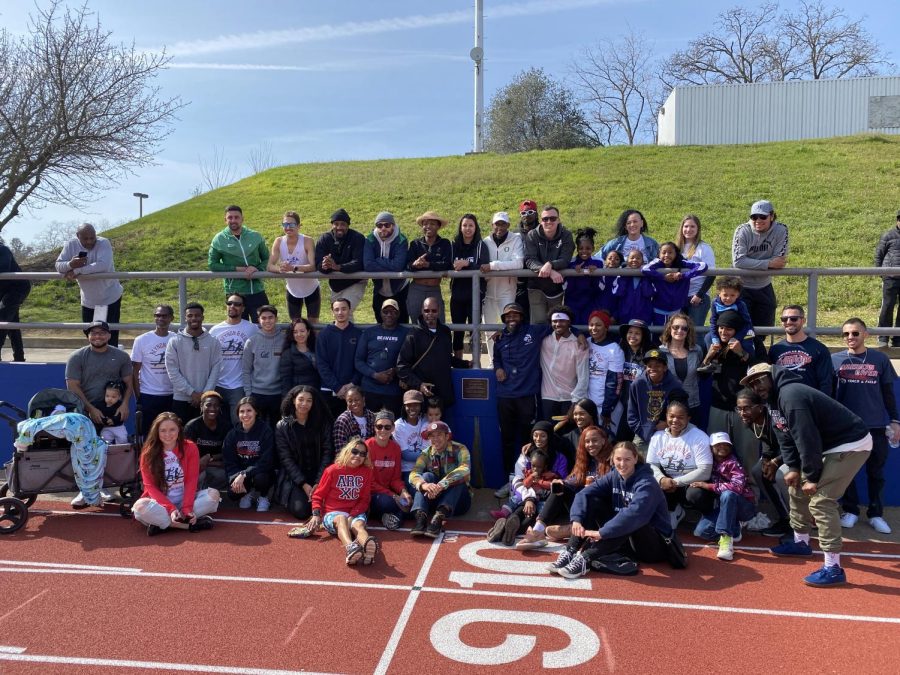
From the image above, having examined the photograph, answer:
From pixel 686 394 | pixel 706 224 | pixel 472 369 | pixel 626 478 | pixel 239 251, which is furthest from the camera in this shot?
pixel 706 224

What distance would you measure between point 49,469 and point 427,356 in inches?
160

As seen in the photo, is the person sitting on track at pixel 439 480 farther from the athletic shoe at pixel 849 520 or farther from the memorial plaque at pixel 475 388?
the athletic shoe at pixel 849 520

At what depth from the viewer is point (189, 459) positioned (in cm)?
742

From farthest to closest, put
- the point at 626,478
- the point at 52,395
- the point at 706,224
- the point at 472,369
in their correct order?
1. the point at 706,224
2. the point at 472,369
3. the point at 52,395
4. the point at 626,478

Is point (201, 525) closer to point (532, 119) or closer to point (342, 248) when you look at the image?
point (342, 248)

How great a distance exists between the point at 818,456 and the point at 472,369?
12.4 ft

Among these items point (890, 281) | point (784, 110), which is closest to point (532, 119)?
point (784, 110)

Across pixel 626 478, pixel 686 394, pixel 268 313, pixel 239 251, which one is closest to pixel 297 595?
pixel 626 478

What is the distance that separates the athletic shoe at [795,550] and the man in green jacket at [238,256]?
6469 mm

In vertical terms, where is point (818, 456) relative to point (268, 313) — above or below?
below

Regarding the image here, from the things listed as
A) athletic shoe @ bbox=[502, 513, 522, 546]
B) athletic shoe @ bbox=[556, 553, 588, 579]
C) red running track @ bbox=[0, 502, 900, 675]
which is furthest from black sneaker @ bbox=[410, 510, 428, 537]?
athletic shoe @ bbox=[556, 553, 588, 579]

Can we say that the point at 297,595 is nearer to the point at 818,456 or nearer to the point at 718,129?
the point at 818,456

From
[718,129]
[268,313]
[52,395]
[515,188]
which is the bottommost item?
[52,395]

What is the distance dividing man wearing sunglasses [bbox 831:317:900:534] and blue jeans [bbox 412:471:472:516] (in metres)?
3.87
